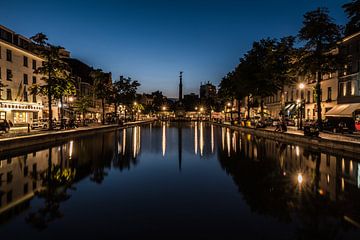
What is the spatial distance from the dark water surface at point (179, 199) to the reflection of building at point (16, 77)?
30.4m

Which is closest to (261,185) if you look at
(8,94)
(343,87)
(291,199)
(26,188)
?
(291,199)

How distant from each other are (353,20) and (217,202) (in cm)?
3365

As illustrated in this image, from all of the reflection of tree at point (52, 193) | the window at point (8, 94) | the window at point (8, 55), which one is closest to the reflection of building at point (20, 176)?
the reflection of tree at point (52, 193)

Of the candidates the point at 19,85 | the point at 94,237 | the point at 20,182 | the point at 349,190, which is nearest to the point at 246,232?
the point at 94,237

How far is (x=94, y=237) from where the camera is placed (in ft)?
23.6

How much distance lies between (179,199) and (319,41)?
101 feet

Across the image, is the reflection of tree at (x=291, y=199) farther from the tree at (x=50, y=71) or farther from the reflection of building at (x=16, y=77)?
the reflection of building at (x=16, y=77)

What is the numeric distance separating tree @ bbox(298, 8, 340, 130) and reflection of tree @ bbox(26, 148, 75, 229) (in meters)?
28.7

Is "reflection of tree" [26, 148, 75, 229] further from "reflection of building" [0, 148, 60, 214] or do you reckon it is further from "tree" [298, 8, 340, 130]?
"tree" [298, 8, 340, 130]

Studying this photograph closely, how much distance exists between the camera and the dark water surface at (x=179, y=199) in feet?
25.0

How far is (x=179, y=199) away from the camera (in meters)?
10.5

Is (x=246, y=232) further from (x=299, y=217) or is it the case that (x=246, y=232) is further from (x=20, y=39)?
(x=20, y=39)

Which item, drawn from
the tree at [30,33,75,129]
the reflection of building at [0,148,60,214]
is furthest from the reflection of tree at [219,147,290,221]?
the tree at [30,33,75,129]

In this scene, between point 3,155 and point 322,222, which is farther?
point 3,155
